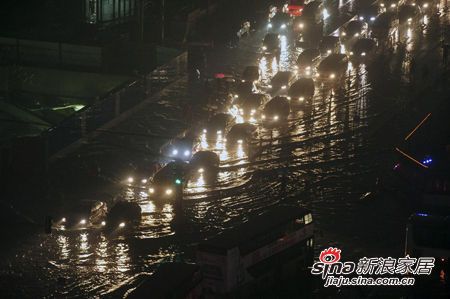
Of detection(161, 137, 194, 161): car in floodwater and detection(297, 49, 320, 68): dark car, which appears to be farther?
detection(297, 49, 320, 68): dark car

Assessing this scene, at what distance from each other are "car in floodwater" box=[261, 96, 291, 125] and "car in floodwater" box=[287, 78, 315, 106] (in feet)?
9.27

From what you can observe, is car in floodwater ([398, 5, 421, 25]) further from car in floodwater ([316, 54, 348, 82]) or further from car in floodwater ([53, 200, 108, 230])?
car in floodwater ([53, 200, 108, 230])

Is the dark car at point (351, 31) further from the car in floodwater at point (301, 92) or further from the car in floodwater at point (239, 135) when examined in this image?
the car in floodwater at point (239, 135)

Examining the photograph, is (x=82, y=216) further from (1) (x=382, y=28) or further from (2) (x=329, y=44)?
(1) (x=382, y=28)

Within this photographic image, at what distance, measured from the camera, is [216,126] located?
42812 mm

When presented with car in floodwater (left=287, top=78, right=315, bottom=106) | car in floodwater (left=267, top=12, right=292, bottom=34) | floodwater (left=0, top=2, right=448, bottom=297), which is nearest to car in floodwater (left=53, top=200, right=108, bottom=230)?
floodwater (left=0, top=2, right=448, bottom=297)

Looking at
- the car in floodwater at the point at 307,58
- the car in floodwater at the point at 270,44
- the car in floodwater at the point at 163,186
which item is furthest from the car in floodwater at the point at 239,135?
the car in floodwater at the point at 270,44

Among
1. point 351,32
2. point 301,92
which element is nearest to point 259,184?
point 301,92

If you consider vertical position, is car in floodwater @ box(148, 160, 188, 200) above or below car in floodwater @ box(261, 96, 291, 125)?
below

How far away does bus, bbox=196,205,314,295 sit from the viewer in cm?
2312

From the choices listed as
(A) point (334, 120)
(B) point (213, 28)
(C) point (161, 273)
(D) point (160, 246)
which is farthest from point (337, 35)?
(C) point (161, 273)

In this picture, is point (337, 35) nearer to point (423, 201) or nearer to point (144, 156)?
point (144, 156)

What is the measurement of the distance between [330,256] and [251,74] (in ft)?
86.3

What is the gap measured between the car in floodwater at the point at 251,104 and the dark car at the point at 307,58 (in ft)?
27.2
